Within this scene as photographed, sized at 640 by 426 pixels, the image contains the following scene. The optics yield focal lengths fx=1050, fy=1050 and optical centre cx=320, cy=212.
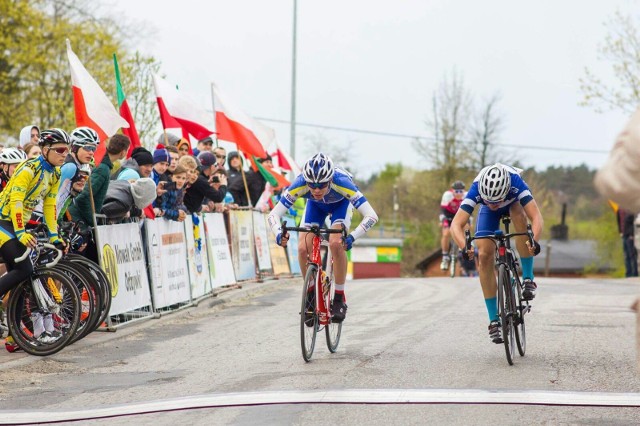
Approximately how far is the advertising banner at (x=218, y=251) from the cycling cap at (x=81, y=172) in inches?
207

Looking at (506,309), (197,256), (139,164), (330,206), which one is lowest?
(506,309)

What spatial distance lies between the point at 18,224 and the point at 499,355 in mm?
4664

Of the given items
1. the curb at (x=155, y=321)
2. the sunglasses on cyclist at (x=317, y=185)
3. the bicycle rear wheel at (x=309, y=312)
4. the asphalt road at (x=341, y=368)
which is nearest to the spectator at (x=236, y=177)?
the curb at (x=155, y=321)

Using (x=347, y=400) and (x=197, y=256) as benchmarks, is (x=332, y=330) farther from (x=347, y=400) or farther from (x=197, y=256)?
(x=197, y=256)

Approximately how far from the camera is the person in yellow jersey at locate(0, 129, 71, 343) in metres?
9.62

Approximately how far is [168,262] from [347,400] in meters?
7.05

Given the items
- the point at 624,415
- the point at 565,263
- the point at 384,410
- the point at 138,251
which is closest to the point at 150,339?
the point at 138,251

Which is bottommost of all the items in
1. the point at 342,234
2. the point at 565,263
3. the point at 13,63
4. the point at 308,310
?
the point at 565,263

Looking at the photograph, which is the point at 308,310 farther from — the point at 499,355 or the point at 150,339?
the point at 150,339

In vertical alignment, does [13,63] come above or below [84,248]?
above

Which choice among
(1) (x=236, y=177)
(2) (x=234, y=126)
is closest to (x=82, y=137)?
(2) (x=234, y=126)

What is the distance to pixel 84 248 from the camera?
37.6 ft

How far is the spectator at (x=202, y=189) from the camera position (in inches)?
604

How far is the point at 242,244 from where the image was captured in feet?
63.2
